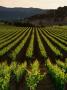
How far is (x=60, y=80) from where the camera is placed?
12.0m

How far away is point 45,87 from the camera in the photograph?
Result: 42.9ft

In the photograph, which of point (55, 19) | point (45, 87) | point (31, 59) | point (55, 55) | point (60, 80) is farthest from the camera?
point (55, 19)

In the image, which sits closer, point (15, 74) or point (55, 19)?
point (15, 74)

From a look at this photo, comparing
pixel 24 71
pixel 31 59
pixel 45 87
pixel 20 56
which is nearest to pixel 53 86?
pixel 45 87

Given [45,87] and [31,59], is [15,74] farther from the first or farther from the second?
[31,59]

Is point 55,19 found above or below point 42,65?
below

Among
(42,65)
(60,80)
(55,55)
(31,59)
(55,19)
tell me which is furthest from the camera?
(55,19)

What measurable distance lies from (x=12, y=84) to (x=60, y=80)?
2.47 m

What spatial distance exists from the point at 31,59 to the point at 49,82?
6.26 metres

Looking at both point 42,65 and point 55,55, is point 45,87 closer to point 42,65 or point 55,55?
point 42,65

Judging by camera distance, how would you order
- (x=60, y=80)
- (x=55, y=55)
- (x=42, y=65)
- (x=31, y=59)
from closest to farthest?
1. (x=60, y=80)
2. (x=42, y=65)
3. (x=31, y=59)
4. (x=55, y=55)

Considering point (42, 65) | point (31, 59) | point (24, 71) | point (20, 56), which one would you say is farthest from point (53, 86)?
point (20, 56)

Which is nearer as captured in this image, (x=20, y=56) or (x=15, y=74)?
(x=15, y=74)

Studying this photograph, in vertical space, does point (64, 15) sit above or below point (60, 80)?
below
